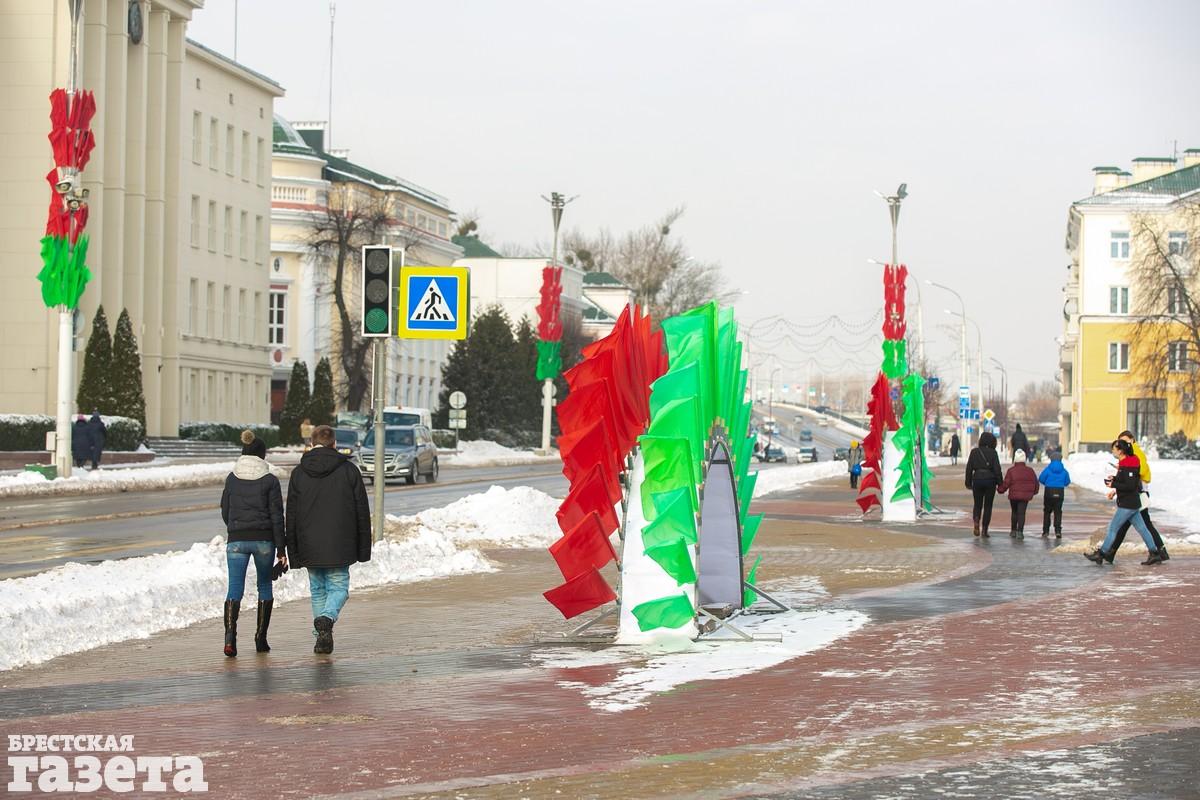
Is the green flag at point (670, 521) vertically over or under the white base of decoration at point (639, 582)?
over

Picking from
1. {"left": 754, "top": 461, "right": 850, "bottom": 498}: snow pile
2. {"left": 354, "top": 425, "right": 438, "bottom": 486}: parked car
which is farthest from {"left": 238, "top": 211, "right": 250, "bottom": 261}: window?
{"left": 354, "top": 425, "right": 438, "bottom": 486}: parked car

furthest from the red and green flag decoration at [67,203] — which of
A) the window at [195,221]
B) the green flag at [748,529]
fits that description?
the window at [195,221]

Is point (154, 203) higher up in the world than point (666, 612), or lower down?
higher up

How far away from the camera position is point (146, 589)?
16234 millimetres

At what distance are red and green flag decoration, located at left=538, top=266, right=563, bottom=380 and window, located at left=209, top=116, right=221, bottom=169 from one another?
1536cm

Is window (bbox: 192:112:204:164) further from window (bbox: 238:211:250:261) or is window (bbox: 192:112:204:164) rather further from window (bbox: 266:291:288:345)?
window (bbox: 266:291:288:345)

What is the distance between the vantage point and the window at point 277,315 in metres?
98.3

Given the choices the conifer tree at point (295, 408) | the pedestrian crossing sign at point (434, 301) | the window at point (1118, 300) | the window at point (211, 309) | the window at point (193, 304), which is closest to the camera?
the pedestrian crossing sign at point (434, 301)

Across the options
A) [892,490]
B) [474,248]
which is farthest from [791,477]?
[474,248]

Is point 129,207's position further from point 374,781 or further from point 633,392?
point 374,781

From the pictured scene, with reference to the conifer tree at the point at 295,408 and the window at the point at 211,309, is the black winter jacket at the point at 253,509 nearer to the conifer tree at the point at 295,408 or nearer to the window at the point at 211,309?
the conifer tree at the point at 295,408

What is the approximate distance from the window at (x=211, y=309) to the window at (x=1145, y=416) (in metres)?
46.9

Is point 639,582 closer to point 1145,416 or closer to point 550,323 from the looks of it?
point 550,323

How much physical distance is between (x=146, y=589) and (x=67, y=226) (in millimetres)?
28044
